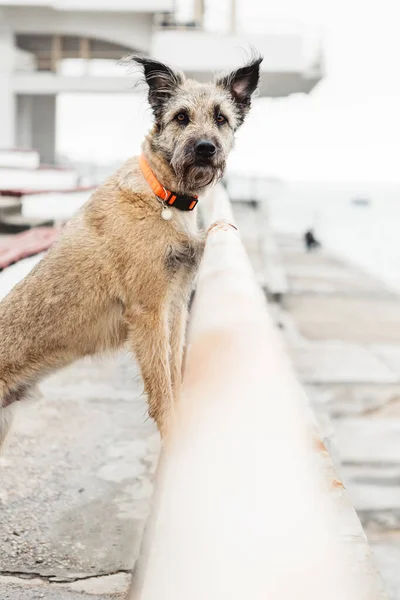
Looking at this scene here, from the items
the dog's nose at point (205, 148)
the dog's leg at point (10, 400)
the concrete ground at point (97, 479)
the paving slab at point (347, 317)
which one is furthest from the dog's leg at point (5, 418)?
the paving slab at point (347, 317)

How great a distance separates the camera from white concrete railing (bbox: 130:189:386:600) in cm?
91

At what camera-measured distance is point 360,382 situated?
31.6 feet

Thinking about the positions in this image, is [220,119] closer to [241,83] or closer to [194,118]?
[194,118]

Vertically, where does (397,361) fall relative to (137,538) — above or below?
below

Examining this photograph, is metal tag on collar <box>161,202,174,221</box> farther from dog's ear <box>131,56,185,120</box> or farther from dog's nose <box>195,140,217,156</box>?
dog's ear <box>131,56,185,120</box>

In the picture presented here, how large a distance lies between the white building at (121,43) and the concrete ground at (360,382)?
13.3 metres

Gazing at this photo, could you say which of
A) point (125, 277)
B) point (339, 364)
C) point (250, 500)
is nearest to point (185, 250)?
point (125, 277)

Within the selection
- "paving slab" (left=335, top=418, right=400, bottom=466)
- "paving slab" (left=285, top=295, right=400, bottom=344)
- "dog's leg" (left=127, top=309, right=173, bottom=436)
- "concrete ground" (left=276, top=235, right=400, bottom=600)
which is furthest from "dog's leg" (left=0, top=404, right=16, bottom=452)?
"paving slab" (left=285, top=295, right=400, bottom=344)

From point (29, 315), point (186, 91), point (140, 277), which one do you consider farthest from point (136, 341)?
point (186, 91)

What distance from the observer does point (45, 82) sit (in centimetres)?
3056

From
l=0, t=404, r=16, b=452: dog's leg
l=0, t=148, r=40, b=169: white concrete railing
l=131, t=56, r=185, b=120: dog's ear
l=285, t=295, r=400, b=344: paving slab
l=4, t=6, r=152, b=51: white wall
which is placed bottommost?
l=285, t=295, r=400, b=344: paving slab

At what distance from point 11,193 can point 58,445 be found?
331 inches

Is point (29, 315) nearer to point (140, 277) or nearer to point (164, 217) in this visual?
point (140, 277)

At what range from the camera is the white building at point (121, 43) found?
29.2 m
